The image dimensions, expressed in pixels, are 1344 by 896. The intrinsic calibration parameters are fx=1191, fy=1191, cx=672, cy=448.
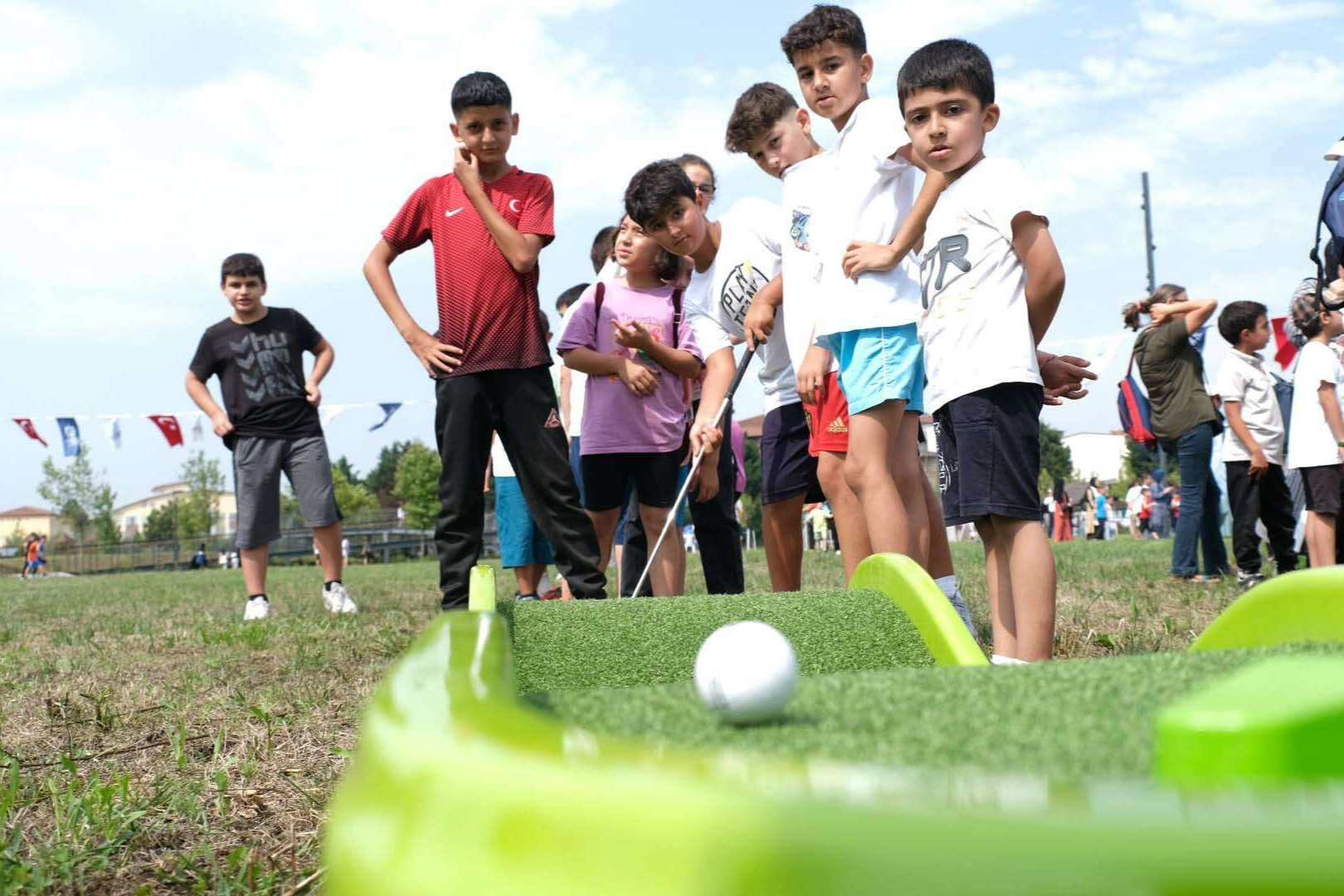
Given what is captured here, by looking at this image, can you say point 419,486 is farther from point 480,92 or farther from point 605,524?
point 480,92

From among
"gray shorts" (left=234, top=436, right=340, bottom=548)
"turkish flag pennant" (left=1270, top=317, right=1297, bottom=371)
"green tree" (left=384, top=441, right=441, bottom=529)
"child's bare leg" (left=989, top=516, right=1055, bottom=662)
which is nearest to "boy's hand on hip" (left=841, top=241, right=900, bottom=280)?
"child's bare leg" (left=989, top=516, right=1055, bottom=662)

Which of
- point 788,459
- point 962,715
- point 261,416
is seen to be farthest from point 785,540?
point 261,416

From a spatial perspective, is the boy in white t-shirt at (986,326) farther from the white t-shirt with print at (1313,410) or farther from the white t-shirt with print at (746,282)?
the white t-shirt with print at (1313,410)

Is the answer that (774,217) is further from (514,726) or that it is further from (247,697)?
(514,726)

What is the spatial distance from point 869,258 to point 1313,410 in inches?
152

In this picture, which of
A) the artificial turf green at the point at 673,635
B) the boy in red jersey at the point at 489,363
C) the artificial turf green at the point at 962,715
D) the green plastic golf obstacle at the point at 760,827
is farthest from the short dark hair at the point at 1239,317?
the green plastic golf obstacle at the point at 760,827

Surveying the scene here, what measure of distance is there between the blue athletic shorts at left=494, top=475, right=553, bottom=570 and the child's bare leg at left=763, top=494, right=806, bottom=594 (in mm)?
1790

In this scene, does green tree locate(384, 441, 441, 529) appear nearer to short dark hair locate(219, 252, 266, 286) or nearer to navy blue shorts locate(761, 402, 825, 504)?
short dark hair locate(219, 252, 266, 286)

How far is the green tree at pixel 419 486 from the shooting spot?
6800cm

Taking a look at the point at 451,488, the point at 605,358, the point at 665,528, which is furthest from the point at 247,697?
the point at 605,358

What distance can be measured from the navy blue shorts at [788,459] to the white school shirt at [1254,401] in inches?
144

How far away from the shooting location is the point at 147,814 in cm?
249

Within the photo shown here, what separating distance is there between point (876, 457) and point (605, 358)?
1.76 m

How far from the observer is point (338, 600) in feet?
23.2
